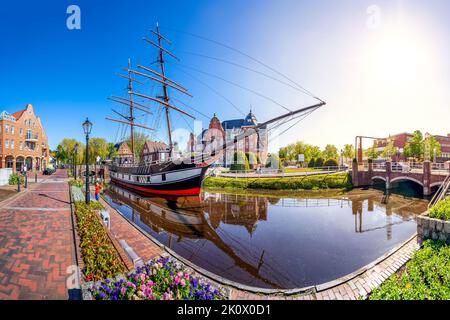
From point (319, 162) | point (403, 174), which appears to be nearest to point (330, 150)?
point (319, 162)

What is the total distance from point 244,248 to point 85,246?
5.46 m

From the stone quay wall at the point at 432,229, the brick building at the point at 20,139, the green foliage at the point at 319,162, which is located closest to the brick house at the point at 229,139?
the green foliage at the point at 319,162

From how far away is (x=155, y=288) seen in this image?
3137 millimetres

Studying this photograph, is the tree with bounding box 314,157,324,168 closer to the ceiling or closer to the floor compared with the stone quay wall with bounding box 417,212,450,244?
closer to the ceiling

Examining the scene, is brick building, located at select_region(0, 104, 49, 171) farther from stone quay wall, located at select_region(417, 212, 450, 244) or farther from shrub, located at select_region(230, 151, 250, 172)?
stone quay wall, located at select_region(417, 212, 450, 244)

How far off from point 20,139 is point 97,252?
143ft

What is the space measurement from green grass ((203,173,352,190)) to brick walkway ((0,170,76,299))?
19.2 m

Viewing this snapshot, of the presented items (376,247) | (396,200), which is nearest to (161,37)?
(376,247)

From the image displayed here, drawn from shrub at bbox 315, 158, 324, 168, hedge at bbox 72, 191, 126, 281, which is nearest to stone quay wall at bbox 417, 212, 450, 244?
hedge at bbox 72, 191, 126, 281

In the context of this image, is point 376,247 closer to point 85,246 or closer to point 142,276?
point 142,276

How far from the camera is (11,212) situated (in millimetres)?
8508

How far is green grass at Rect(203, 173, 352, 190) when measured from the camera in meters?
23.3

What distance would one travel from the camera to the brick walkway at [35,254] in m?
3.62

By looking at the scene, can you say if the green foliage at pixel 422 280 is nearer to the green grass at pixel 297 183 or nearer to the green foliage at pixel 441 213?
the green foliage at pixel 441 213
